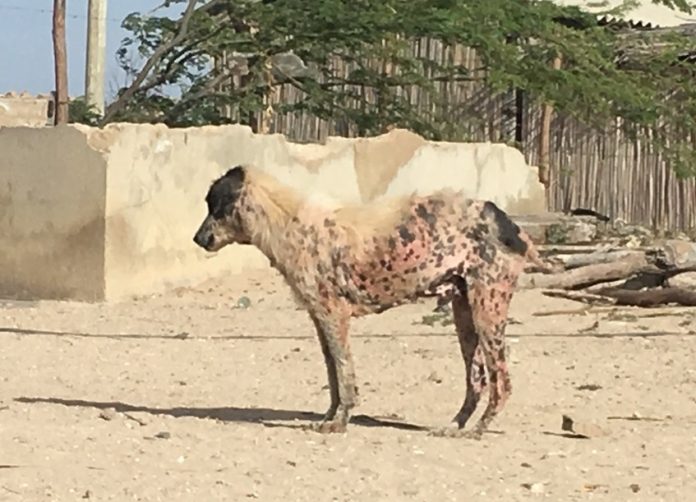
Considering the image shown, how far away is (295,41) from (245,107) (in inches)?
34.2

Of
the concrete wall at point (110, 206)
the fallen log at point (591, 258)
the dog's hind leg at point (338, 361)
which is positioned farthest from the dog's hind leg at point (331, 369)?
the fallen log at point (591, 258)

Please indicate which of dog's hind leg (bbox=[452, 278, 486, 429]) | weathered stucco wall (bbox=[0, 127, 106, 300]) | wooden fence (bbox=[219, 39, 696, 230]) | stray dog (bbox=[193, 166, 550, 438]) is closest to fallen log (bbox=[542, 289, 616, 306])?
weathered stucco wall (bbox=[0, 127, 106, 300])

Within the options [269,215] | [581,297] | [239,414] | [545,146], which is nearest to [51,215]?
[581,297]

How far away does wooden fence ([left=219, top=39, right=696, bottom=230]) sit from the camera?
19953 mm

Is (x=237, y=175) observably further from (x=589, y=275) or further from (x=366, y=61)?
(x=366, y=61)

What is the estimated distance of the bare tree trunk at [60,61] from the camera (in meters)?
14.9

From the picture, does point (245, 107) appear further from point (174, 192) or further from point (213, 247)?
point (213, 247)

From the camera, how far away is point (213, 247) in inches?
307

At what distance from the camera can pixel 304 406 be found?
8.54m

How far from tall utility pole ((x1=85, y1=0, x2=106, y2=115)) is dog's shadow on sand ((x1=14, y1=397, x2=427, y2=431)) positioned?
10.8 metres

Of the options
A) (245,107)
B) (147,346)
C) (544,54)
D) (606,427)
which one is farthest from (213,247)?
(544,54)

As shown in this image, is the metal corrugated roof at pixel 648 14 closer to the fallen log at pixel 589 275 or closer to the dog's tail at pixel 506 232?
the fallen log at pixel 589 275

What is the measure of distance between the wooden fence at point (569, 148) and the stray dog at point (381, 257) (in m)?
12.0

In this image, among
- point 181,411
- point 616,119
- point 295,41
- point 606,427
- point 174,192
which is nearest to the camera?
point 606,427
